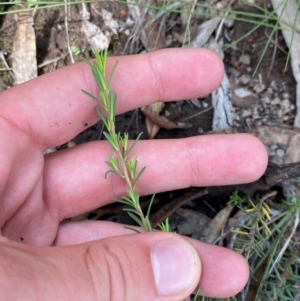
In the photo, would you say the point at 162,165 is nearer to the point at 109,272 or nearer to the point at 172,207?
the point at 172,207

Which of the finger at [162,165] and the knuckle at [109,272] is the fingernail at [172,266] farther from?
the finger at [162,165]

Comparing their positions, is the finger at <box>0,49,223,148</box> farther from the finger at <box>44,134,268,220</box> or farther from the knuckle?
the knuckle

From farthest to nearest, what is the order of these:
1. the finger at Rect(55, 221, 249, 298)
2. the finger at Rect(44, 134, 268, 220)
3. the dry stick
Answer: the dry stick, the finger at Rect(44, 134, 268, 220), the finger at Rect(55, 221, 249, 298)

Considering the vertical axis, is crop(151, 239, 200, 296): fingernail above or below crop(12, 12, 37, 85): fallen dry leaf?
below

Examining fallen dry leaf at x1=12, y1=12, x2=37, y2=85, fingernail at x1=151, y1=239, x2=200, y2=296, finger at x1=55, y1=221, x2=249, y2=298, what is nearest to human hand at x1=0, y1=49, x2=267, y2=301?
finger at x1=55, y1=221, x2=249, y2=298

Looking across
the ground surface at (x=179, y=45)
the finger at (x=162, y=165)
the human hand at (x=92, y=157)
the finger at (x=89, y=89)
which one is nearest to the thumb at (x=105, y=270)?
the human hand at (x=92, y=157)

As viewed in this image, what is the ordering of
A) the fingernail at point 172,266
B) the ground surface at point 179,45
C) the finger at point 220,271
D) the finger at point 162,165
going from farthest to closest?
the ground surface at point 179,45 < the finger at point 162,165 < the finger at point 220,271 < the fingernail at point 172,266
